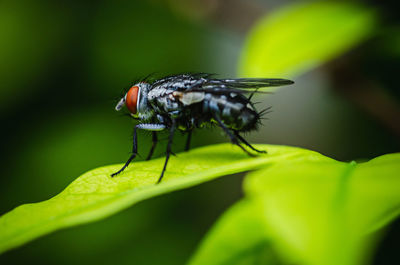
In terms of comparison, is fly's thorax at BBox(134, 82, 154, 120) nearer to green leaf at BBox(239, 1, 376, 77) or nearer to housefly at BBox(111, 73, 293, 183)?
housefly at BBox(111, 73, 293, 183)

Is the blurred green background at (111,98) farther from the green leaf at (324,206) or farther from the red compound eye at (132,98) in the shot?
the green leaf at (324,206)

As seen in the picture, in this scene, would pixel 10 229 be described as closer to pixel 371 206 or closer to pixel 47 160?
pixel 371 206

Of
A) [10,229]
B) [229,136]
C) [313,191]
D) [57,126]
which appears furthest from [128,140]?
[313,191]

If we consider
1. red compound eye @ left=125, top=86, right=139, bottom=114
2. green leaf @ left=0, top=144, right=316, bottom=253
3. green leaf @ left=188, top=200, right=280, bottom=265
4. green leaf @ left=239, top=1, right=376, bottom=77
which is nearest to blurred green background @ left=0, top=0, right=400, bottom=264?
green leaf @ left=239, top=1, right=376, bottom=77

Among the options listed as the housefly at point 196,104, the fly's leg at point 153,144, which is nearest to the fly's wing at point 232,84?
the housefly at point 196,104

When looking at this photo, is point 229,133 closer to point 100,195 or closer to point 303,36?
point 303,36

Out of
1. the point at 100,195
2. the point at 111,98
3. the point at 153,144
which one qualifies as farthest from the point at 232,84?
the point at 111,98
